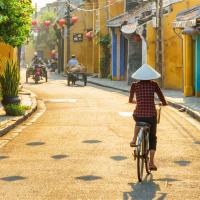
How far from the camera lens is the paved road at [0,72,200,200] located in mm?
8109

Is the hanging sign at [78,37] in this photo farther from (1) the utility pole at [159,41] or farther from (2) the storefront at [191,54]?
(2) the storefront at [191,54]

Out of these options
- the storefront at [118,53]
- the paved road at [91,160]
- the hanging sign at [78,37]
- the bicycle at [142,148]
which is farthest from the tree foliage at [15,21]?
the hanging sign at [78,37]

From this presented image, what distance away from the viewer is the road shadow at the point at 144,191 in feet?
25.4

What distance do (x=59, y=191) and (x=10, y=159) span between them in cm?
285

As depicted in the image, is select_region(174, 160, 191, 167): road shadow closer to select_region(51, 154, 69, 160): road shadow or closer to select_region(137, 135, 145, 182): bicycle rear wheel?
select_region(137, 135, 145, 182): bicycle rear wheel

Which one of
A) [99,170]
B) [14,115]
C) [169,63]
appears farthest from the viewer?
[169,63]

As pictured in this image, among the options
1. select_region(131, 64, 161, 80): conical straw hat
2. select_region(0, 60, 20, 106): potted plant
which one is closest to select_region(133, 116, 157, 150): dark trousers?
select_region(131, 64, 161, 80): conical straw hat

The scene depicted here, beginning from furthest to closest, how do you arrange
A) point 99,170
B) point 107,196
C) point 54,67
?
1. point 54,67
2. point 99,170
3. point 107,196

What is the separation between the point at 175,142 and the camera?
1276 centimetres

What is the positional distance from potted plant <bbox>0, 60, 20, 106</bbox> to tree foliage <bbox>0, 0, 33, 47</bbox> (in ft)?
2.54

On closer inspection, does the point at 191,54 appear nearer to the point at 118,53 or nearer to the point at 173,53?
the point at 173,53

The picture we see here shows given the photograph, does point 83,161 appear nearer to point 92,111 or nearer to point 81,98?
point 92,111

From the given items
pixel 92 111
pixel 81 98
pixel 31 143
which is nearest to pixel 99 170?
pixel 31 143

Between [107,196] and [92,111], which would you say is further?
[92,111]
